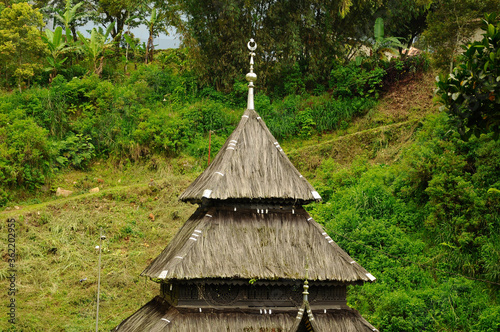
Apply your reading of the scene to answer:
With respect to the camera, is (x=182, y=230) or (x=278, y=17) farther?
(x=278, y=17)

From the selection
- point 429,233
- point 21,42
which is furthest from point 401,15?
point 21,42

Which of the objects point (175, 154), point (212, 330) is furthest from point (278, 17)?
point (212, 330)

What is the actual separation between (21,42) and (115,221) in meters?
12.1

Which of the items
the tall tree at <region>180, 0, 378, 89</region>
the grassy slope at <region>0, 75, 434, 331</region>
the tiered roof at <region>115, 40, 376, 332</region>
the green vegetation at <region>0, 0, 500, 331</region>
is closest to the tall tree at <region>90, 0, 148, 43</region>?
the green vegetation at <region>0, 0, 500, 331</region>

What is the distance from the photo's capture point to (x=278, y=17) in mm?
26891

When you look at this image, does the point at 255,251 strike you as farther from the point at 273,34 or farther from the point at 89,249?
the point at 273,34

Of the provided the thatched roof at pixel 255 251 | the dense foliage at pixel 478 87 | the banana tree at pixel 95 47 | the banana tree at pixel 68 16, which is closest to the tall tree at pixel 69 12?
the banana tree at pixel 68 16

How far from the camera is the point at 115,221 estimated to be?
2123 centimetres

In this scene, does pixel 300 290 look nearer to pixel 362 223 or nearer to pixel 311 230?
pixel 311 230

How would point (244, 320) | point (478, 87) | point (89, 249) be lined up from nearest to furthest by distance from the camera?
point (478, 87)
point (244, 320)
point (89, 249)

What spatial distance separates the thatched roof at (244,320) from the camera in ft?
31.1

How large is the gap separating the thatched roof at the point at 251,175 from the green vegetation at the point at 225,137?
6.76 m

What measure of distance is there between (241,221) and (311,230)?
138cm

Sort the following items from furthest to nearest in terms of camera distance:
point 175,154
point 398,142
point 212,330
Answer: point 175,154 → point 398,142 → point 212,330
